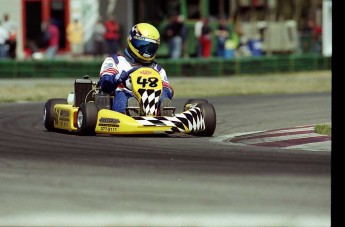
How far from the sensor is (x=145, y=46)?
14.0m

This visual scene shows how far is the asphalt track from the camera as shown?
782 centimetres

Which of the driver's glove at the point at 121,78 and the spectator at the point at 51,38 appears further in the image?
the spectator at the point at 51,38

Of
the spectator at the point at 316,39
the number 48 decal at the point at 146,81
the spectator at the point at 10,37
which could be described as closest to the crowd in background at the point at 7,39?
the spectator at the point at 10,37

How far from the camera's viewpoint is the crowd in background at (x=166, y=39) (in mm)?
34594

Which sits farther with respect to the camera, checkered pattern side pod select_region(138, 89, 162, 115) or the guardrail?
the guardrail

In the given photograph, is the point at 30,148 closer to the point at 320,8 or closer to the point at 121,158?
the point at 121,158

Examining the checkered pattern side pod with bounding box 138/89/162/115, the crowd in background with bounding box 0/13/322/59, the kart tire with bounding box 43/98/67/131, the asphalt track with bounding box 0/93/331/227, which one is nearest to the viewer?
the asphalt track with bounding box 0/93/331/227

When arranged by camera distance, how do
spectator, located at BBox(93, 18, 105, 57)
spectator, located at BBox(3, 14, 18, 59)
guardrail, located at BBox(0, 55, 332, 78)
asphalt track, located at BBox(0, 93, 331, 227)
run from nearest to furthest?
asphalt track, located at BBox(0, 93, 331, 227) < guardrail, located at BBox(0, 55, 332, 78) < spectator, located at BBox(3, 14, 18, 59) < spectator, located at BBox(93, 18, 105, 57)

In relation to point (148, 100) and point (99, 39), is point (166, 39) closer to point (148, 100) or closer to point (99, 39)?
point (99, 39)

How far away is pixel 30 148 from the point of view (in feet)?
39.4

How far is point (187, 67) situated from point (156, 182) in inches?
813

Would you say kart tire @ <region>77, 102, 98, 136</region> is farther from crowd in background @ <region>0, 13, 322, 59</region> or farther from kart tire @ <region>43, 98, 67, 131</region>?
crowd in background @ <region>0, 13, 322, 59</region>

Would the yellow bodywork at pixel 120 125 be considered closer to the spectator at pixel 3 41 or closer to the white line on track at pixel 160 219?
the white line on track at pixel 160 219

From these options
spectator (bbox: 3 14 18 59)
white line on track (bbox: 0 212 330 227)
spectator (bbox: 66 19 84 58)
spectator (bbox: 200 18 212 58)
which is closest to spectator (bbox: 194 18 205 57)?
spectator (bbox: 200 18 212 58)
